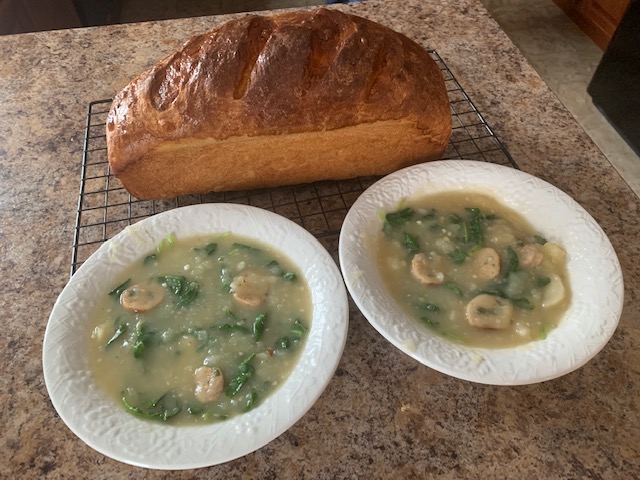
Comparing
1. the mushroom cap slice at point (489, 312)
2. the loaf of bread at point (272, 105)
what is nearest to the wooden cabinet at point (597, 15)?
the loaf of bread at point (272, 105)

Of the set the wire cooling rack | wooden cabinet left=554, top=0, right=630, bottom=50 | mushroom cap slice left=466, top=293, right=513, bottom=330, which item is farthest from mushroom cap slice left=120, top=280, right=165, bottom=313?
wooden cabinet left=554, top=0, right=630, bottom=50

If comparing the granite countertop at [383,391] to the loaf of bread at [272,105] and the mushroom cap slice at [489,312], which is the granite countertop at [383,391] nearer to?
the mushroom cap slice at [489,312]

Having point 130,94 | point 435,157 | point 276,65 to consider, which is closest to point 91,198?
point 130,94

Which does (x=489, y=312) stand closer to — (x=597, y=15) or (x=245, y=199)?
(x=245, y=199)

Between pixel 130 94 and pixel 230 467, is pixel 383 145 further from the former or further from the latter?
pixel 230 467

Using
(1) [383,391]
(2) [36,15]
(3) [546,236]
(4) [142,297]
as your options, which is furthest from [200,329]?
(2) [36,15]
